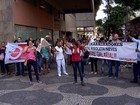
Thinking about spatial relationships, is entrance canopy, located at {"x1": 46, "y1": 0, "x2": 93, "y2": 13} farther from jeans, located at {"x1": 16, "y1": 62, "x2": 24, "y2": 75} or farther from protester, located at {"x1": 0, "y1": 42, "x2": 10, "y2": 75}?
jeans, located at {"x1": 16, "y1": 62, "x2": 24, "y2": 75}

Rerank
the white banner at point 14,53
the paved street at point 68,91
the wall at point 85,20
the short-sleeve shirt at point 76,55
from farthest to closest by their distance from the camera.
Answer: the wall at point 85,20
the white banner at point 14,53
the short-sleeve shirt at point 76,55
the paved street at point 68,91

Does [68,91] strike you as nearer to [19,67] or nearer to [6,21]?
[19,67]

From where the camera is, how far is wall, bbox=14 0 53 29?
1327cm

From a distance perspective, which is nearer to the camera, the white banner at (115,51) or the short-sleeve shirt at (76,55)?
the short-sleeve shirt at (76,55)

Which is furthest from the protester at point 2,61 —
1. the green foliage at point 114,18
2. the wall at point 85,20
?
the wall at point 85,20

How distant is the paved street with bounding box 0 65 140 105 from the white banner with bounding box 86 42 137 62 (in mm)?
917

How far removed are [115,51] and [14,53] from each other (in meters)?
4.67

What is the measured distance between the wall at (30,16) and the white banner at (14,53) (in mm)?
2437

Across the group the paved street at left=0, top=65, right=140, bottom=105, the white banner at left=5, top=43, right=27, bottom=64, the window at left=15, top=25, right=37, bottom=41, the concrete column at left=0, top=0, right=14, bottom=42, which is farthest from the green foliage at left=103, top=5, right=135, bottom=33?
the white banner at left=5, top=43, right=27, bottom=64

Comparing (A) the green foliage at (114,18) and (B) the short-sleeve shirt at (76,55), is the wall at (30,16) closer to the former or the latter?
(B) the short-sleeve shirt at (76,55)

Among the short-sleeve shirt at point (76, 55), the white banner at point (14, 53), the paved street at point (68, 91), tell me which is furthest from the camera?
the white banner at point (14, 53)

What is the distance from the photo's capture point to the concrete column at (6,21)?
12.3 meters

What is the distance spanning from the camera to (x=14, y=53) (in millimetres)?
10805

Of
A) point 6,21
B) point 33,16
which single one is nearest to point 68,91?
point 6,21
